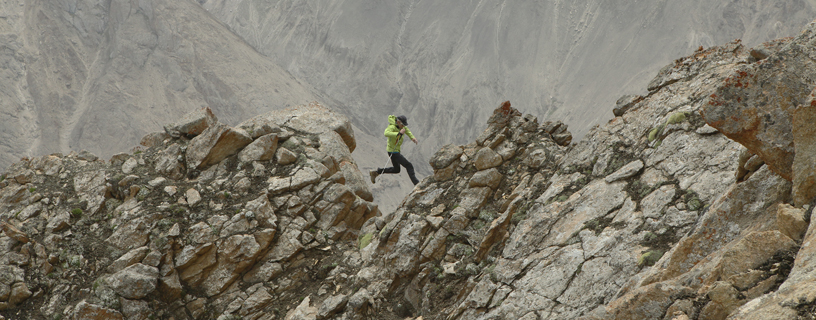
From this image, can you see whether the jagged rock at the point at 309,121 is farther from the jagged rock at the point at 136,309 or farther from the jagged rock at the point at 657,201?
the jagged rock at the point at 657,201

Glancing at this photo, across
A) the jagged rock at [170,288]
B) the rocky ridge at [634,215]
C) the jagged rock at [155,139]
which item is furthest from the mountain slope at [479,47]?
the jagged rock at [170,288]

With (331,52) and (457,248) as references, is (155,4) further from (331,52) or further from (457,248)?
(457,248)

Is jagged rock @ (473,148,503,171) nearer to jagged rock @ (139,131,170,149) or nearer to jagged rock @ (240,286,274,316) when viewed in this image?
jagged rock @ (240,286,274,316)

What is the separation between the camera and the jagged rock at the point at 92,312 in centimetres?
1364

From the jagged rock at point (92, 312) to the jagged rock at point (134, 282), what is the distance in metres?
0.55

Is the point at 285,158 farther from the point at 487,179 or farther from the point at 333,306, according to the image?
the point at 487,179

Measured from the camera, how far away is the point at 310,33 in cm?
12850

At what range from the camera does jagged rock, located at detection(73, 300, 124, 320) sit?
44.8 ft

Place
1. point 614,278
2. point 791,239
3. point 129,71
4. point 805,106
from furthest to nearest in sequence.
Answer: point 129,71
point 614,278
point 805,106
point 791,239

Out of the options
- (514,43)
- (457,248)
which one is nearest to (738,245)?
(457,248)

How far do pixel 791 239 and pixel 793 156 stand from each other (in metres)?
1.49

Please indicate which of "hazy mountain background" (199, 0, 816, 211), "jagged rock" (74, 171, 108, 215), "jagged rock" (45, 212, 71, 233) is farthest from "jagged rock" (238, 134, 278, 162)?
"hazy mountain background" (199, 0, 816, 211)

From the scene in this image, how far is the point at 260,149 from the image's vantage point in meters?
18.2

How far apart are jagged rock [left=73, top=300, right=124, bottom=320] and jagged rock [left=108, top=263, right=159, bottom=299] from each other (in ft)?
1.80
